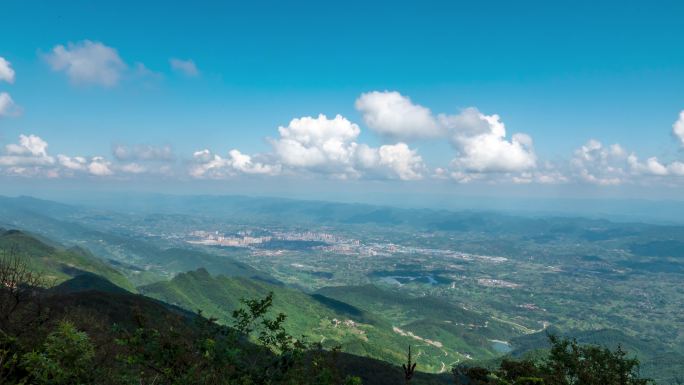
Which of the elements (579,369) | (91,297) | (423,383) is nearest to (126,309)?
(91,297)

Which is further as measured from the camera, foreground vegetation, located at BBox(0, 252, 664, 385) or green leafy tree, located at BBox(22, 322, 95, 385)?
foreground vegetation, located at BBox(0, 252, 664, 385)

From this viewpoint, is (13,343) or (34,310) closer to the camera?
(13,343)

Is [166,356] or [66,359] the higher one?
[66,359]

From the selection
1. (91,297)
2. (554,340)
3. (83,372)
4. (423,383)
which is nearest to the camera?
(83,372)

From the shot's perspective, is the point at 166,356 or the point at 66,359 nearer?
the point at 66,359

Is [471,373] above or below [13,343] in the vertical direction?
below

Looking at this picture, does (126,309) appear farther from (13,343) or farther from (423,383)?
(13,343)

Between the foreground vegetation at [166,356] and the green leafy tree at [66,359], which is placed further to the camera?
the foreground vegetation at [166,356]

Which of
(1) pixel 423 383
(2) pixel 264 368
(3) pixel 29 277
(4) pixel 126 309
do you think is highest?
(3) pixel 29 277

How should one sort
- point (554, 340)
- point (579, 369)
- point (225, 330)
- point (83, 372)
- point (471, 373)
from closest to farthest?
point (83, 372), point (225, 330), point (471, 373), point (579, 369), point (554, 340)

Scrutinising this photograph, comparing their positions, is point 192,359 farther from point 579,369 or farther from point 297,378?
point 579,369
